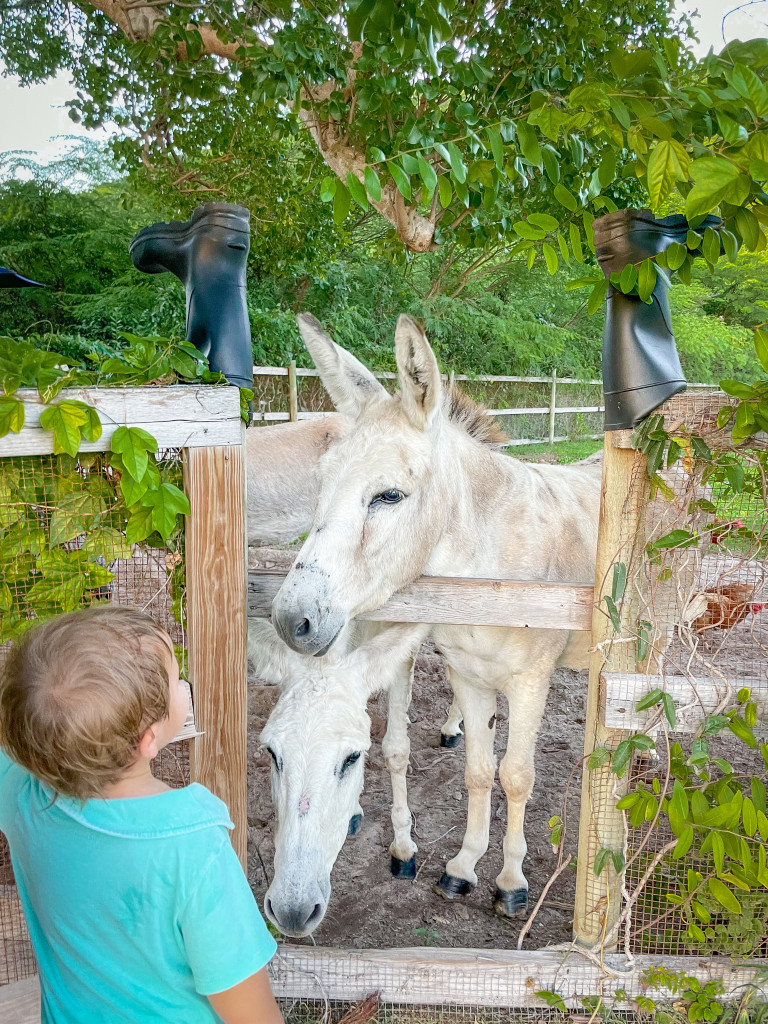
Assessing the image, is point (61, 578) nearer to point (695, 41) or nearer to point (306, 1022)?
point (306, 1022)

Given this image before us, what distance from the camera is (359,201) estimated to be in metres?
1.58

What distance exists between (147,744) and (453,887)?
8.09 feet

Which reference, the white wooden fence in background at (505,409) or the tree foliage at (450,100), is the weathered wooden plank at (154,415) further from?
the white wooden fence in background at (505,409)

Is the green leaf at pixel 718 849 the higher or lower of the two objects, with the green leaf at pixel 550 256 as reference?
lower

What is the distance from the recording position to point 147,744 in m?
1.11

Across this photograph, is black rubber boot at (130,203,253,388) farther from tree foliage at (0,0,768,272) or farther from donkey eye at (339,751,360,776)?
donkey eye at (339,751,360,776)

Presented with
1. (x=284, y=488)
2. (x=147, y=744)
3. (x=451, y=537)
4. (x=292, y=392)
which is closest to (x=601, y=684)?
(x=451, y=537)

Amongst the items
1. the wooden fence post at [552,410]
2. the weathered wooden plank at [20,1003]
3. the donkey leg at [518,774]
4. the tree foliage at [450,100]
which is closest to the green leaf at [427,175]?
the tree foliage at [450,100]

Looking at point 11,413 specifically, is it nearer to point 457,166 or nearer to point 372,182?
point 372,182

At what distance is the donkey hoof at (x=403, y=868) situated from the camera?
126 inches

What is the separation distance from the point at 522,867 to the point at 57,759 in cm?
280

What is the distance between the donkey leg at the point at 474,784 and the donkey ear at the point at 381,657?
0.84 m

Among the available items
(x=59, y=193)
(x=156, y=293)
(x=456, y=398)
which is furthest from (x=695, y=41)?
(x=59, y=193)

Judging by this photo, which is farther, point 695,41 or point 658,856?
point 695,41
